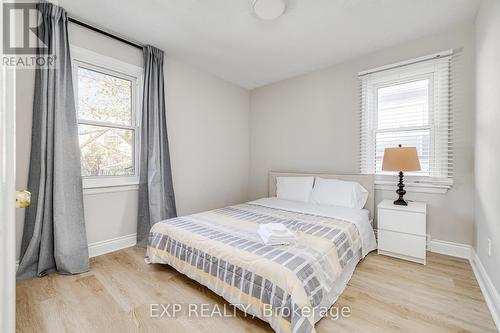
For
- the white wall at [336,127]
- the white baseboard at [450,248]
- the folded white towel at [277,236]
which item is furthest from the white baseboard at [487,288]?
the folded white towel at [277,236]

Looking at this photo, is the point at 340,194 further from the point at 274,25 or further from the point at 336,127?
the point at 274,25

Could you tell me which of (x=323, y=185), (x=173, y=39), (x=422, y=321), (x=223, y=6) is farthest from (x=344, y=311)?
(x=173, y=39)

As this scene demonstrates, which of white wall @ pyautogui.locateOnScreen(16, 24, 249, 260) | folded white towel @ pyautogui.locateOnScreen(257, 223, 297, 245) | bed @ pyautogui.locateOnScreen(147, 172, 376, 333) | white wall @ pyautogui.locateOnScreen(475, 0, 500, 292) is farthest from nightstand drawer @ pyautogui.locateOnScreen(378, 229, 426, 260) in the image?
white wall @ pyautogui.locateOnScreen(16, 24, 249, 260)

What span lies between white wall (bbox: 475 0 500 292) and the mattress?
3.07ft

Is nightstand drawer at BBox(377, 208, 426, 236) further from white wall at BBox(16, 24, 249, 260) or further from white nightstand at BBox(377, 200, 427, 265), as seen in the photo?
white wall at BBox(16, 24, 249, 260)

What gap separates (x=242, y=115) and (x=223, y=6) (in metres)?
2.24

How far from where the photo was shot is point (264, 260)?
152cm

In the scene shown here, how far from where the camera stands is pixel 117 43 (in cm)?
269

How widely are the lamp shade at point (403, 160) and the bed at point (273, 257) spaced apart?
636mm

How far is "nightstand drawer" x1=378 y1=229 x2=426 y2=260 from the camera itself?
7.69 feet

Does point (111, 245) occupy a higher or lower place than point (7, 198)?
lower

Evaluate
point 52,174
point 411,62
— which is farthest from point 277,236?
point 411,62

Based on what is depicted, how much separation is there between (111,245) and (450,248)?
3842mm

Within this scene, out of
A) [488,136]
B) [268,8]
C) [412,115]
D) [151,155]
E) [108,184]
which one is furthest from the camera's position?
[151,155]
